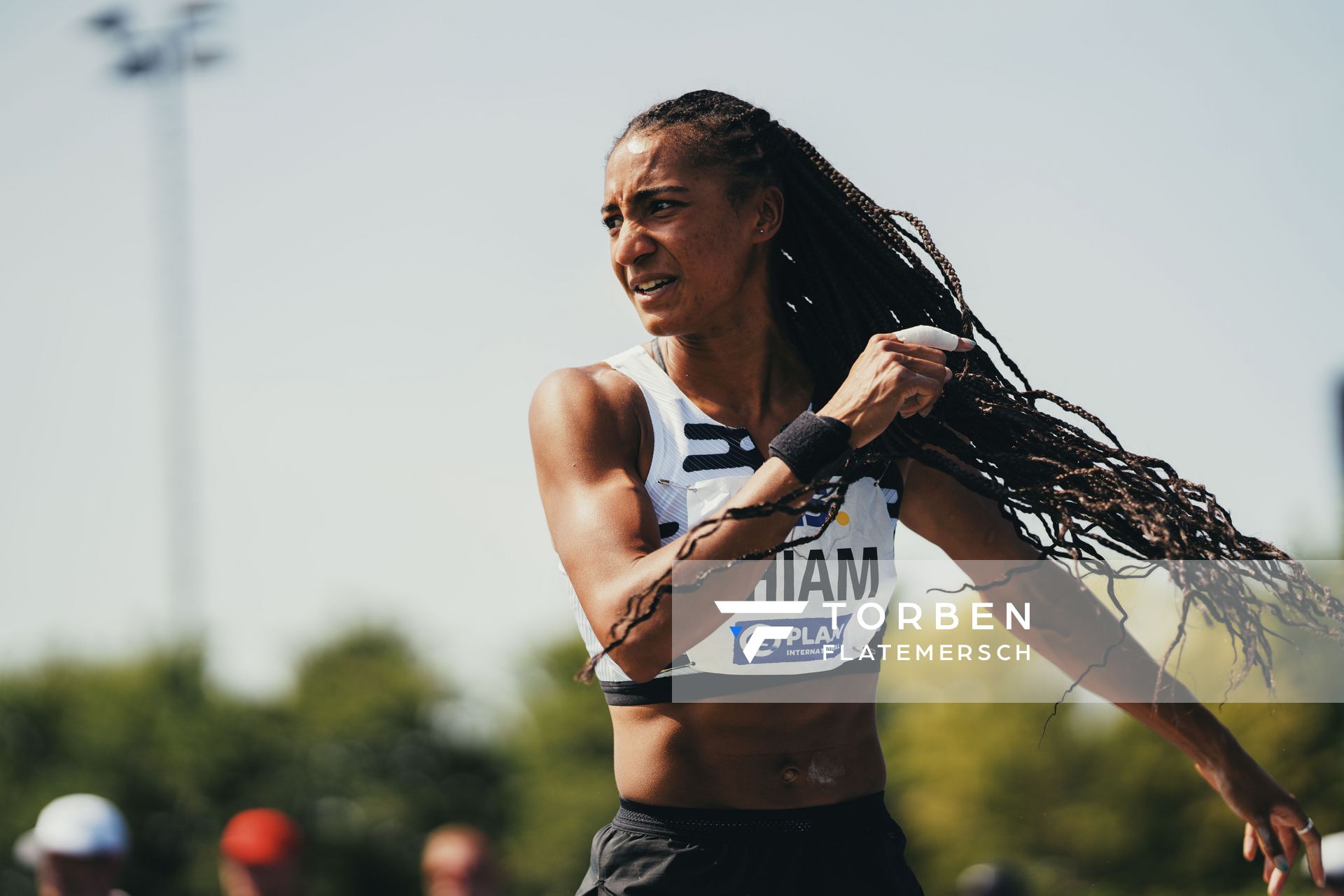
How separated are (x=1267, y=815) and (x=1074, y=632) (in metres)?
0.60

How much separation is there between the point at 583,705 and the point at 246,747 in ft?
13.5

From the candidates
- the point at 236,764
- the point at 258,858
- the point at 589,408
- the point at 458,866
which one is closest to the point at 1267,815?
the point at 589,408

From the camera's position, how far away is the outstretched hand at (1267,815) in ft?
11.3

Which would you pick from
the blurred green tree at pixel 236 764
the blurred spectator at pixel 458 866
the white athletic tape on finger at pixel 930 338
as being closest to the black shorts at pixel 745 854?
the white athletic tape on finger at pixel 930 338

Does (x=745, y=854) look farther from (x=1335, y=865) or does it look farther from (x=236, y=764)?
(x=236, y=764)

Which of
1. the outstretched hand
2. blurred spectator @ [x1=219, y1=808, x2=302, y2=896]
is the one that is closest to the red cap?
blurred spectator @ [x1=219, y1=808, x2=302, y2=896]

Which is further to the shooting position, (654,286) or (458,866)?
(458,866)

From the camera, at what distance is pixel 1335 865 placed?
19.8 feet

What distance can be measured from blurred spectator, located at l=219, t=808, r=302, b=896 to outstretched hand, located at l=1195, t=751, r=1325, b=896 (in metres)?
4.30

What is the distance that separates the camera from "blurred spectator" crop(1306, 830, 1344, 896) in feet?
19.6

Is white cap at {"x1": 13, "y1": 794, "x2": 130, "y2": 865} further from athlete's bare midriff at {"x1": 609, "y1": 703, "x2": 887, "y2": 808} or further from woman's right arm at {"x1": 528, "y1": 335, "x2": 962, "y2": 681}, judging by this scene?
woman's right arm at {"x1": 528, "y1": 335, "x2": 962, "y2": 681}

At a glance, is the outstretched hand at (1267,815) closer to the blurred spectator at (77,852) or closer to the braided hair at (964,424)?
the braided hair at (964,424)

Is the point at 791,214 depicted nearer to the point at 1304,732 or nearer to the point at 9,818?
the point at 1304,732

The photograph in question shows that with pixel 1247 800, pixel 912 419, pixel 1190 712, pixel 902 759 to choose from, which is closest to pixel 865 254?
pixel 912 419
